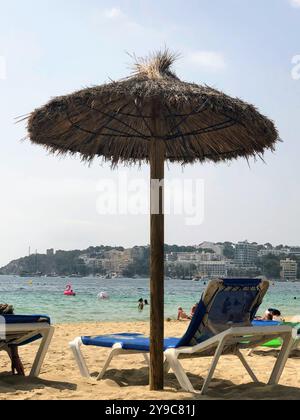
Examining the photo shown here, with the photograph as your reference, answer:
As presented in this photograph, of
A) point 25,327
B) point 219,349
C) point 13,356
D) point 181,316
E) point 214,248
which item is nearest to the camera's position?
point 219,349

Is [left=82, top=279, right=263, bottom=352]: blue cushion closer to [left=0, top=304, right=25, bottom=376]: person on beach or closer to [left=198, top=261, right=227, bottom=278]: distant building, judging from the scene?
[left=0, top=304, right=25, bottom=376]: person on beach

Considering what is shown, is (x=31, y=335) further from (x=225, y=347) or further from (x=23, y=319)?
(x=225, y=347)

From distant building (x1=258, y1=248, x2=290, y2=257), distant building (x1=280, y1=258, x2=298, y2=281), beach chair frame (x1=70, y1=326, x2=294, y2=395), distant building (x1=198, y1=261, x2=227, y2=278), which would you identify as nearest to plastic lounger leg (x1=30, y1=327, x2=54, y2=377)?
beach chair frame (x1=70, y1=326, x2=294, y2=395)

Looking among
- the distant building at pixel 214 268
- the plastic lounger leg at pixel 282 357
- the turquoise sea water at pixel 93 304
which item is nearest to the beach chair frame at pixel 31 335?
the plastic lounger leg at pixel 282 357

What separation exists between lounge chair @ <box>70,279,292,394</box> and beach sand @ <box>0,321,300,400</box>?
0.83 feet

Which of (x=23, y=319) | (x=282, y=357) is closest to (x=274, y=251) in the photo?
(x=282, y=357)

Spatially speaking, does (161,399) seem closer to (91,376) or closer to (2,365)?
(91,376)

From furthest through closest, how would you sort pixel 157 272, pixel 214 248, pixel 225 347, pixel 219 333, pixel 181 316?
pixel 214 248 < pixel 181 316 < pixel 225 347 < pixel 157 272 < pixel 219 333

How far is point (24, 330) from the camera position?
5.70 metres

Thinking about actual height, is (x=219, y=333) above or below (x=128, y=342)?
above

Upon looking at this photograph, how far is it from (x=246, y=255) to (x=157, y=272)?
117m

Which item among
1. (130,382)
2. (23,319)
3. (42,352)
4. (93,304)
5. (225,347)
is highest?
(23,319)

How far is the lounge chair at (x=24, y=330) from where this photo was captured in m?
5.54

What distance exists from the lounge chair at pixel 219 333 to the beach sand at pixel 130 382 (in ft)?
0.83
